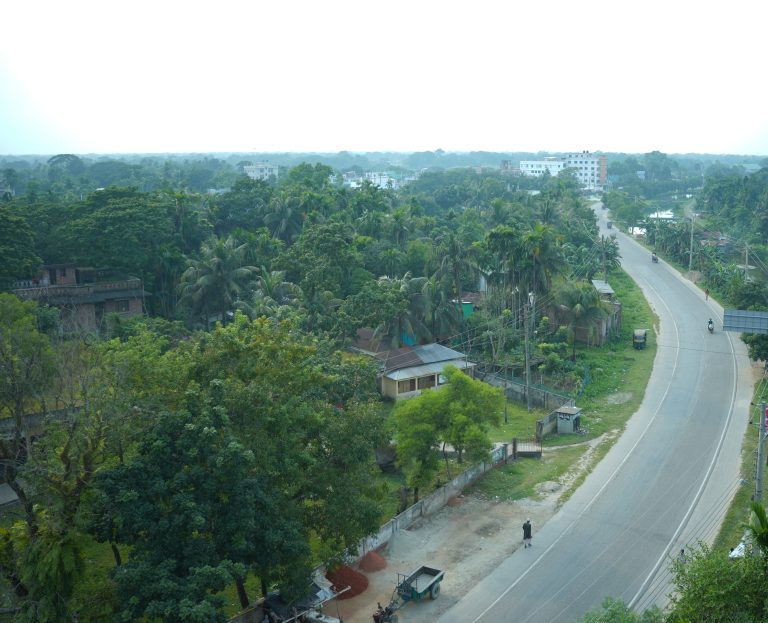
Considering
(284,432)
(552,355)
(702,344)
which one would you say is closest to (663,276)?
(702,344)

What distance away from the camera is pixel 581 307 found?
148 feet

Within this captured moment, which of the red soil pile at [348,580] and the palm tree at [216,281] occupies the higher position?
the palm tree at [216,281]

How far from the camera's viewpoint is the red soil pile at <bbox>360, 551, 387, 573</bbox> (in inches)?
848

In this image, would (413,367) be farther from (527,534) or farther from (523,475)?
(527,534)

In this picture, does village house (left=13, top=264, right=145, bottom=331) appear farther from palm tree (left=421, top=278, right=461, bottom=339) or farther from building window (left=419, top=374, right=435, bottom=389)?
building window (left=419, top=374, right=435, bottom=389)

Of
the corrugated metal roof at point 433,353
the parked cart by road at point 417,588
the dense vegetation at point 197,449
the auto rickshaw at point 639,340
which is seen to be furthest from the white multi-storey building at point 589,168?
the parked cart by road at point 417,588

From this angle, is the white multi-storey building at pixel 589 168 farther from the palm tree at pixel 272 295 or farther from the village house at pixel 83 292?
the village house at pixel 83 292

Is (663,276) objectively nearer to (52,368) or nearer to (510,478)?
(510,478)

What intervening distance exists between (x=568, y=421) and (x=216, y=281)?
908 inches

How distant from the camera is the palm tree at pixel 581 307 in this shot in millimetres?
45156

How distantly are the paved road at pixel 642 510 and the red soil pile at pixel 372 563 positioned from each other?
2791 millimetres

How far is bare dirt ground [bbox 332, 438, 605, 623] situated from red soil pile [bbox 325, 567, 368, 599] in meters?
0.16

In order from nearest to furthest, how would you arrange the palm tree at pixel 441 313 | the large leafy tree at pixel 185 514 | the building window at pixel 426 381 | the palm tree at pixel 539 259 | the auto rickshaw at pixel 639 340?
the large leafy tree at pixel 185 514
the building window at pixel 426 381
the palm tree at pixel 441 313
the palm tree at pixel 539 259
the auto rickshaw at pixel 639 340

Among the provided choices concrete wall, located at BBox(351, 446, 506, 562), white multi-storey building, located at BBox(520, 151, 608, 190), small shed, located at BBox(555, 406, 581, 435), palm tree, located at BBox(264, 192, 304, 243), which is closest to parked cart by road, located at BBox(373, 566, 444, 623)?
concrete wall, located at BBox(351, 446, 506, 562)
